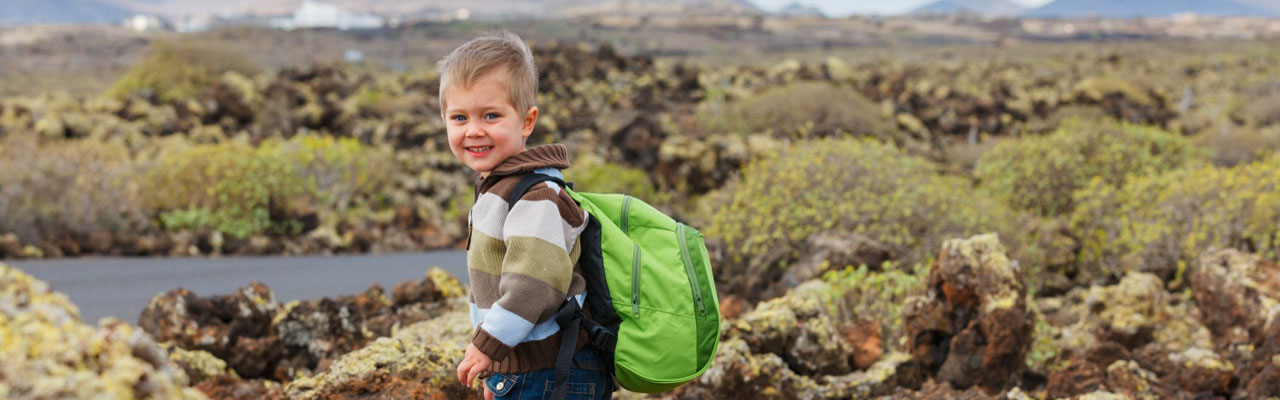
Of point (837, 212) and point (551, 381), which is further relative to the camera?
point (837, 212)

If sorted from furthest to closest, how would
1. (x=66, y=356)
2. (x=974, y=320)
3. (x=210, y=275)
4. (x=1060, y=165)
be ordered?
(x=1060, y=165) → (x=210, y=275) → (x=974, y=320) → (x=66, y=356)

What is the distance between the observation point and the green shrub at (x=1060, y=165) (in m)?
8.64

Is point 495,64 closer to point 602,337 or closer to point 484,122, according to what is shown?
point 484,122

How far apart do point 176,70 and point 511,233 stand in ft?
57.0

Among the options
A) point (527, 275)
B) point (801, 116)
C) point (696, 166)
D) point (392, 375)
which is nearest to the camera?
point (527, 275)

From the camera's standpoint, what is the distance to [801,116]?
42.9 ft

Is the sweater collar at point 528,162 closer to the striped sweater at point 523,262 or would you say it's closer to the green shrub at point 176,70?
the striped sweater at point 523,262

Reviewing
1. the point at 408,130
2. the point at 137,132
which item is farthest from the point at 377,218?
the point at 137,132

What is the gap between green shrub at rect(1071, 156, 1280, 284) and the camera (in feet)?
19.9

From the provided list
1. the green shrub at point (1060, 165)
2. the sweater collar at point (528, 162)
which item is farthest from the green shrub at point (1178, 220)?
the sweater collar at point (528, 162)

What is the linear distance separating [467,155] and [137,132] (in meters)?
12.8

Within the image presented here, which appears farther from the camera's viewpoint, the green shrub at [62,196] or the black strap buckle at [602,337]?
the green shrub at [62,196]

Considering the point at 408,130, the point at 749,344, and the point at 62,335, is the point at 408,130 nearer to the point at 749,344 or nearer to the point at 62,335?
the point at 749,344

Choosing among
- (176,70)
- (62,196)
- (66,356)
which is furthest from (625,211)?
(176,70)
